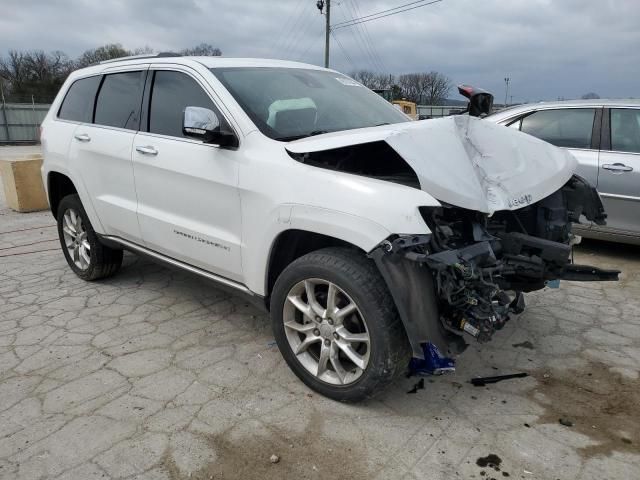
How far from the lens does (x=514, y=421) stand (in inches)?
108

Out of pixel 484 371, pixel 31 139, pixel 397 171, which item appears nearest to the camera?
pixel 397 171

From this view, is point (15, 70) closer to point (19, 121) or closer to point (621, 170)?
point (19, 121)

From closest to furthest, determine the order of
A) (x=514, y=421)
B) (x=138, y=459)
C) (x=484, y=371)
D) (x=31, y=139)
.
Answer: (x=138, y=459) → (x=514, y=421) → (x=484, y=371) → (x=31, y=139)

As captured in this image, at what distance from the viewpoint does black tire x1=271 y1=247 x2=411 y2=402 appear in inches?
101

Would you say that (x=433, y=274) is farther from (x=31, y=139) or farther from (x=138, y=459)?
(x=31, y=139)

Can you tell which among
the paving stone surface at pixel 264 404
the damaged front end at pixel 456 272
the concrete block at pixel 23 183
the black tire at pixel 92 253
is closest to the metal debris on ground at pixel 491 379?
the paving stone surface at pixel 264 404

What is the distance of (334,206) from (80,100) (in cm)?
315

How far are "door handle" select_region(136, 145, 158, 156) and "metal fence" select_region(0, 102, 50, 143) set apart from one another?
28.7 metres

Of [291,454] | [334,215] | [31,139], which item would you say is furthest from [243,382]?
[31,139]

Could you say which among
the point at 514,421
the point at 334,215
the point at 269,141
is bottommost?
the point at 514,421

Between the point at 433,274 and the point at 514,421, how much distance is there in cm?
96

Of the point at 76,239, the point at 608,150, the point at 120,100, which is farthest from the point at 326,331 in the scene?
the point at 608,150

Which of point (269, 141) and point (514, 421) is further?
point (269, 141)

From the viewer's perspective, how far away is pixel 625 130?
532 centimetres
